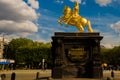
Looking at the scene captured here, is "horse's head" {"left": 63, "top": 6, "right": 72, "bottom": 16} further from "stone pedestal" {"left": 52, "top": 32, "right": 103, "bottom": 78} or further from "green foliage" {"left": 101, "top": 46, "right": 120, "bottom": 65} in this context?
"green foliage" {"left": 101, "top": 46, "right": 120, "bottom": 65}

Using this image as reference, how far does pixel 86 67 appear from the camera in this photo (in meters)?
32.3

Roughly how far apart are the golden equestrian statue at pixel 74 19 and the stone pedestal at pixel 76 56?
2.31 m

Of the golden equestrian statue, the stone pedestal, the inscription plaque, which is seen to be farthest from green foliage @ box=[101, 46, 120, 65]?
the inscription plaque

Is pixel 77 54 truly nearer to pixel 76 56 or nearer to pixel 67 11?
pixel 76 56

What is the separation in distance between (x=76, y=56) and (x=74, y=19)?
4.96 meters

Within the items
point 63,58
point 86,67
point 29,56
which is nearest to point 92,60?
point 86,67

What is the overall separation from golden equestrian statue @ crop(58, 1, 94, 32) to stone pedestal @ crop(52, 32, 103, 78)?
2.31m

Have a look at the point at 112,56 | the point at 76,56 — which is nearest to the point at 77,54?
the point at 76,56

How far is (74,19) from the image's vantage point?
3478 cm

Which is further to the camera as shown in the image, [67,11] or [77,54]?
[67,11]

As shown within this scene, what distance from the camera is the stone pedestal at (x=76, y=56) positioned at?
3200 centimetres

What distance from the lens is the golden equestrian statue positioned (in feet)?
113

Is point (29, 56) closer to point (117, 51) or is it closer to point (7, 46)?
point (117, 51)

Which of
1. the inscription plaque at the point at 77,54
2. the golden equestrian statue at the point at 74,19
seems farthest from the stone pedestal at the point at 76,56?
the golden equestrian statue at the point at 74,19
